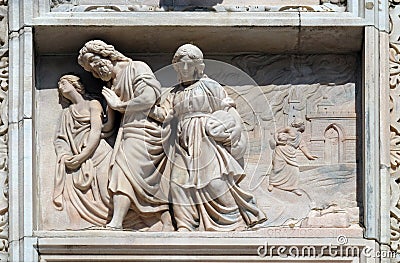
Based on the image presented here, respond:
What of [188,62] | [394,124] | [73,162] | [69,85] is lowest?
[73,162]

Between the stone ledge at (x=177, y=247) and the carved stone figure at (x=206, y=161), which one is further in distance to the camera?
the carved stone figure at (x=206, y=161)

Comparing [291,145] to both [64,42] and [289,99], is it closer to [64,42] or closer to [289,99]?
[289,99]

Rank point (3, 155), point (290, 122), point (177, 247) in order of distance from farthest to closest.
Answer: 1. point (290, 122)
2. point (3, 155)
3. point (177, 247)

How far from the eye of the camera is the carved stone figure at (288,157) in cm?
1494

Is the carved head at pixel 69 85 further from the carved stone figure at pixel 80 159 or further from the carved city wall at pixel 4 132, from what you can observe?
the carved city wall at pixel 4 132

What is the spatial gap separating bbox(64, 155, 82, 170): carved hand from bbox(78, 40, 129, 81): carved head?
577 mm

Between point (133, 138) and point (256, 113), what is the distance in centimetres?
89

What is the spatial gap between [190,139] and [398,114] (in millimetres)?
1427

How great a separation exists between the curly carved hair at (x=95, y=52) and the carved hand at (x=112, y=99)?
206 millimetres

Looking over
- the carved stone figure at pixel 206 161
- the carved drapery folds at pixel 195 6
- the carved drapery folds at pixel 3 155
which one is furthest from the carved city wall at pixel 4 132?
the carved stone figure at pixel 206 161

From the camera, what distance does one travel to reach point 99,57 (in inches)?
589

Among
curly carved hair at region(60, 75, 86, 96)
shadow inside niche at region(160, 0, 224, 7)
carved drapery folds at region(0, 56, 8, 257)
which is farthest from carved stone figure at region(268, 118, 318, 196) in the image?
carved drapery folds at region(0, 56, 8, 257)

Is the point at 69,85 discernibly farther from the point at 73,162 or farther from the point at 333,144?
the point at 333,144

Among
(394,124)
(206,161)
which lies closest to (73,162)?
(206,161)
